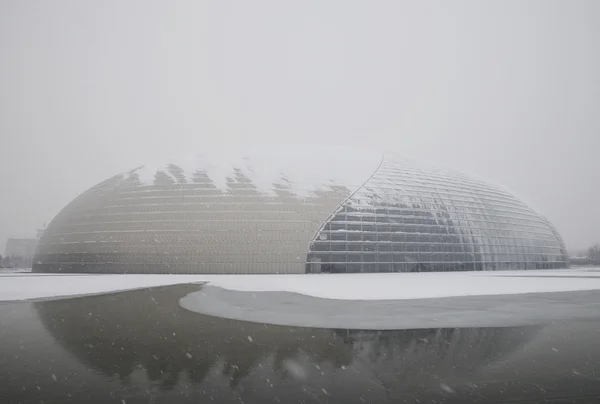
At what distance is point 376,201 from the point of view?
4341 cm

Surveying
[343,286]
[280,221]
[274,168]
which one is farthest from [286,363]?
[274,168]

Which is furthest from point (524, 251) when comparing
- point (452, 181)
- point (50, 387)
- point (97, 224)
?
point (50, 387)

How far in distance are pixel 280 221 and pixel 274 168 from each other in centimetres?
700

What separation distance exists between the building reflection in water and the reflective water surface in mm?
19

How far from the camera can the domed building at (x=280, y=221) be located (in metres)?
40.8

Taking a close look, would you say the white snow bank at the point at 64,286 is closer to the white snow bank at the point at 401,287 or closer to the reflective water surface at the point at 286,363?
the white snow bank at the point at 401,287

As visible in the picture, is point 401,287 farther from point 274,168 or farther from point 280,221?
point 274,168

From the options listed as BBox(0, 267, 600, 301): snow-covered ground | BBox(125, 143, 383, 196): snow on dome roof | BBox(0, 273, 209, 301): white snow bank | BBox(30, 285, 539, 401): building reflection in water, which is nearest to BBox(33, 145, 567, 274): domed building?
BBox(125, 143, 383, 196): snow on dome roof

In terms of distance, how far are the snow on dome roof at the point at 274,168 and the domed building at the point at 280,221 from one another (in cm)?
12

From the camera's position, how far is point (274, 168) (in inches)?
1796

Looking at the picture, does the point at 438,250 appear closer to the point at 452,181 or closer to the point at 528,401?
the point at 452,181

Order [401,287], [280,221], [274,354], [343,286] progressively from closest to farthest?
[274,354] → [401,287] → [343,286] → [280,221]

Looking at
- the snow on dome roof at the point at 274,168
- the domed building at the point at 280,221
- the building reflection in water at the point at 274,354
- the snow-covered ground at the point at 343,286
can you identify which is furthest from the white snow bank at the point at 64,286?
the snow on dome roof at the point at 274,168

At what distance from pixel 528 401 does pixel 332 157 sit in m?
44.1
